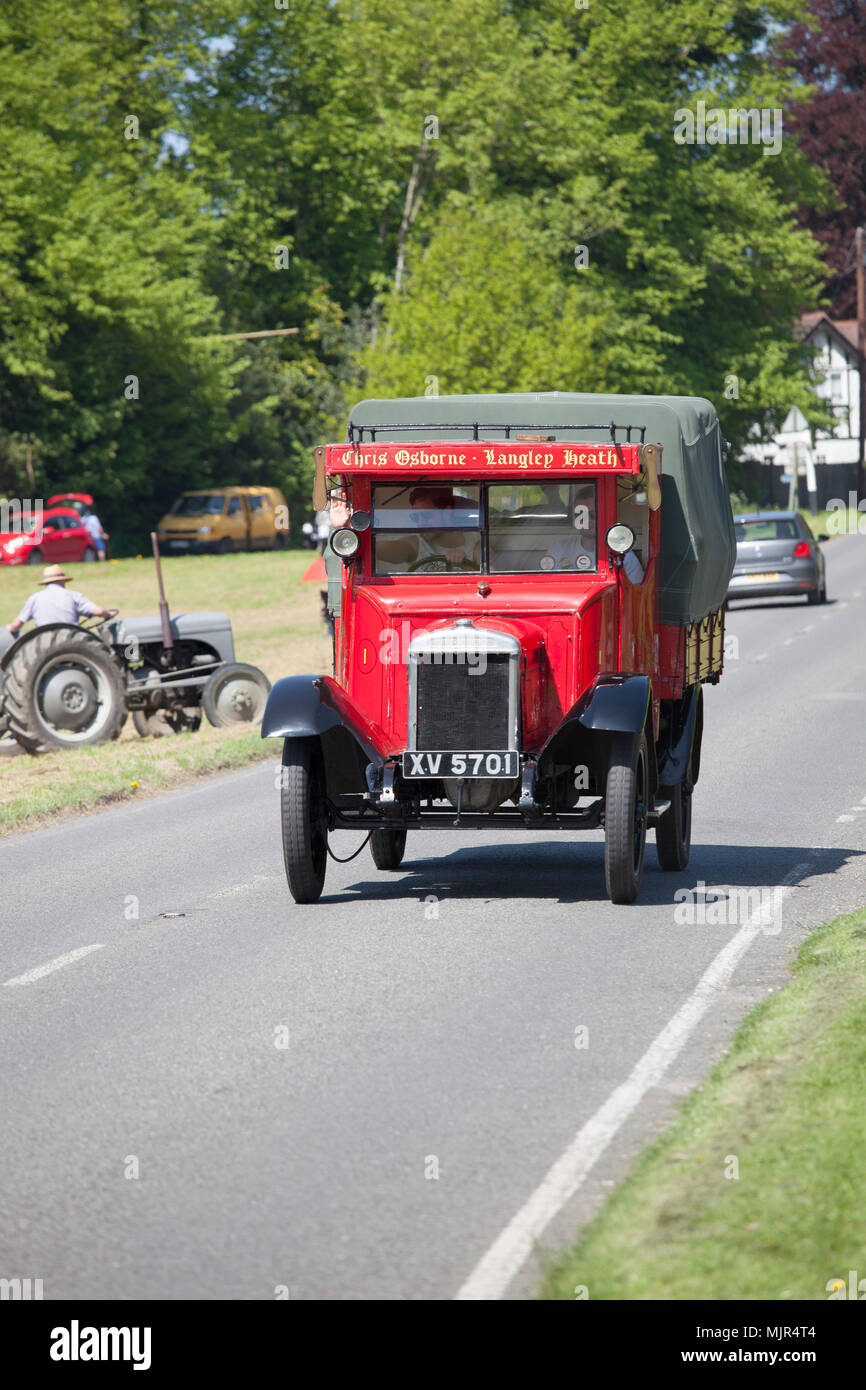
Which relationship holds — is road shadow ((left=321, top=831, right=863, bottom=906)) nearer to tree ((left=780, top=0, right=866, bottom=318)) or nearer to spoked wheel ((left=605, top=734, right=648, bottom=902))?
spoked wheel ((left=605, top=734, right=648, bottom=902))

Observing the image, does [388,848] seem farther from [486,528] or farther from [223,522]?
[223,522]

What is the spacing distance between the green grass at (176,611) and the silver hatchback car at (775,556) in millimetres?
7619

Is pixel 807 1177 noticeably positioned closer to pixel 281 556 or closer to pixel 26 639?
pixel 26 639

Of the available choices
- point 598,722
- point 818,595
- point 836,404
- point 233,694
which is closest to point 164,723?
point 233,694

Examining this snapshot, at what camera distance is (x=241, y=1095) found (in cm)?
689

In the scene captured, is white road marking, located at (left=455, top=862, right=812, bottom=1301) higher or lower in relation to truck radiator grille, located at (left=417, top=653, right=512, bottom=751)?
lower

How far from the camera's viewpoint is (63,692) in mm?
18859

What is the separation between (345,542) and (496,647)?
125cm

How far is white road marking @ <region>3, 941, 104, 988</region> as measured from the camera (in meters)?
9.01

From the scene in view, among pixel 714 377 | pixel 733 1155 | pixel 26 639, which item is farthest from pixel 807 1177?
pixel 714 377

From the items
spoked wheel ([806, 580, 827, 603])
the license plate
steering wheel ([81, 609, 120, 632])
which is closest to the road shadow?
A: the license plate

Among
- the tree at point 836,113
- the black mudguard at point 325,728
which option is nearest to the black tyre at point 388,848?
the black mudguard at point 325,728

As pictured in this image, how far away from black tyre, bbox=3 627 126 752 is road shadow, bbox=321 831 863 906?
6659mm

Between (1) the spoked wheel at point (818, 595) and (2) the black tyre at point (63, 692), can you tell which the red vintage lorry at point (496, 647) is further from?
(1) the spoked wheel at point (818, 595)
